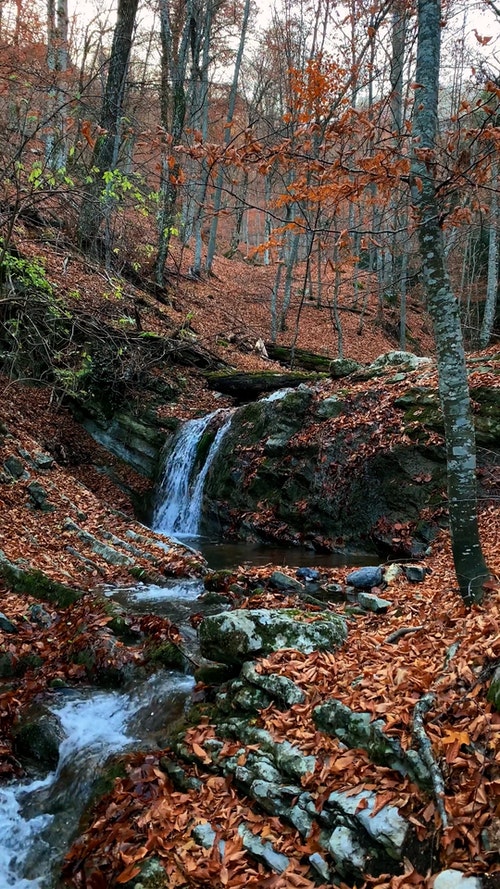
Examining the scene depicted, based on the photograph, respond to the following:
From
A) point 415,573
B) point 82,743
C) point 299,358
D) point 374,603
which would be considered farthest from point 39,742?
point 299,358

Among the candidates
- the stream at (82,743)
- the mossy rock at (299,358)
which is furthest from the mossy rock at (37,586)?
the mossy rock at (299,358)

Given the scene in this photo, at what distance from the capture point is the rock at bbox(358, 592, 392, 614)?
5.52 metres

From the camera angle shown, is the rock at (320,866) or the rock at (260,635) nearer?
the rock at (320,866)

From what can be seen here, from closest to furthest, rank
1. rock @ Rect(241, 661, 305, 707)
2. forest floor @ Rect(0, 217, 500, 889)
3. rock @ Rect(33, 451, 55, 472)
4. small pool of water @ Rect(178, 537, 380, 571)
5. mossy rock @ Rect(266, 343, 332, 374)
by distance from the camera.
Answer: forest floor @ Rect(0, 217, 500, 889)
rock @ Rect(241, 661, 305, 707)
small pool of water @ Rect(178, 537, 380, 571)
rock @ Rect(33, 451, 55, 472)
mossy rock @ Rect(266, 343, 332, 374)

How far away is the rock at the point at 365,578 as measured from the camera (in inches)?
269

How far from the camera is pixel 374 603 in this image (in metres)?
5.62

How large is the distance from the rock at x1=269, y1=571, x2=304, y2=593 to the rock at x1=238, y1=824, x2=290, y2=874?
3.78m

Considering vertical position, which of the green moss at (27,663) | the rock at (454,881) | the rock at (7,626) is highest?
the rock at (454,881)

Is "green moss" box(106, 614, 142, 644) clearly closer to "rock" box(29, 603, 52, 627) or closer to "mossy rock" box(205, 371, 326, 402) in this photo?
"rock" box(29, 603, 52, 627)

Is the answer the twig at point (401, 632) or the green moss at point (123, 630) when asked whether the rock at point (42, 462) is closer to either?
the green moss at point (123, 630)

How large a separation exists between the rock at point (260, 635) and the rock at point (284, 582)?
222 cm

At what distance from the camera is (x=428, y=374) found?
32.8 feet

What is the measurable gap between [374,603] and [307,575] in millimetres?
1827

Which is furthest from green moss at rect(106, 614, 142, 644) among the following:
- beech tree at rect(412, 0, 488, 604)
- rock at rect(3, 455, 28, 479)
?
rock at rect(3, 455, 28, 479)
